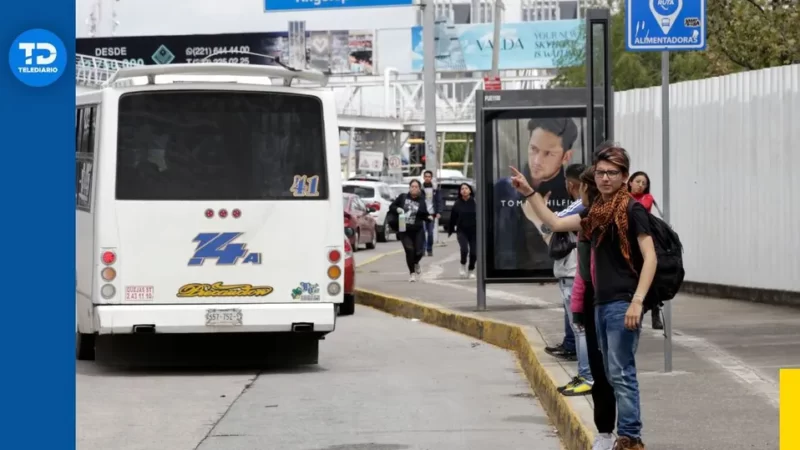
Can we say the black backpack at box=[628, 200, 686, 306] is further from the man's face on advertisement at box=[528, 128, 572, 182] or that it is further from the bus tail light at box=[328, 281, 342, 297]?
the man's face on advertisement at box=[528, 128, 572, 182]

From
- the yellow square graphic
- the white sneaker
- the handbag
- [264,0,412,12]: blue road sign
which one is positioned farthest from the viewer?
[264,0,412,12]: blue road sign

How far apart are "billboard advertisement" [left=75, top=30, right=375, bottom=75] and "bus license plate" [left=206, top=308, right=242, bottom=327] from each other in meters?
104

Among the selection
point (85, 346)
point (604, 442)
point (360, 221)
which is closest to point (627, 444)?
point (604, 442)

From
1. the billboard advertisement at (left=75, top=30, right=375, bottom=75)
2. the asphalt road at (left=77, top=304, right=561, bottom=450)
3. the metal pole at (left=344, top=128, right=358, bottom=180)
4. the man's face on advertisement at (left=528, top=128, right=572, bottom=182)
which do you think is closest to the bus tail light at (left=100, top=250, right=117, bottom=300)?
the asphalt road at (left=77, top=304, right=561, bottom=450)

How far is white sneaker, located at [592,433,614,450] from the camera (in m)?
8.12

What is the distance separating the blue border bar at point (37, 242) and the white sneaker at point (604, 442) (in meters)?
4.62

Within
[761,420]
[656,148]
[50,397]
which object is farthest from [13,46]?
[656,148]

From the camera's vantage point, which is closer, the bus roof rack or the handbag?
the handbag

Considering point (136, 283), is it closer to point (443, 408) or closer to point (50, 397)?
point (443, 408)

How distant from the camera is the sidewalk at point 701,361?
879 cm

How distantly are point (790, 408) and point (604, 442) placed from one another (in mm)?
3475

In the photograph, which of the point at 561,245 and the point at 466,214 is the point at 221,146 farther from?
the point at 466,214

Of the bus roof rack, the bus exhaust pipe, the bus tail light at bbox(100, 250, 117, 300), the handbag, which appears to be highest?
the bus roof rack

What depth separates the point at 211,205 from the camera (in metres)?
13.8
